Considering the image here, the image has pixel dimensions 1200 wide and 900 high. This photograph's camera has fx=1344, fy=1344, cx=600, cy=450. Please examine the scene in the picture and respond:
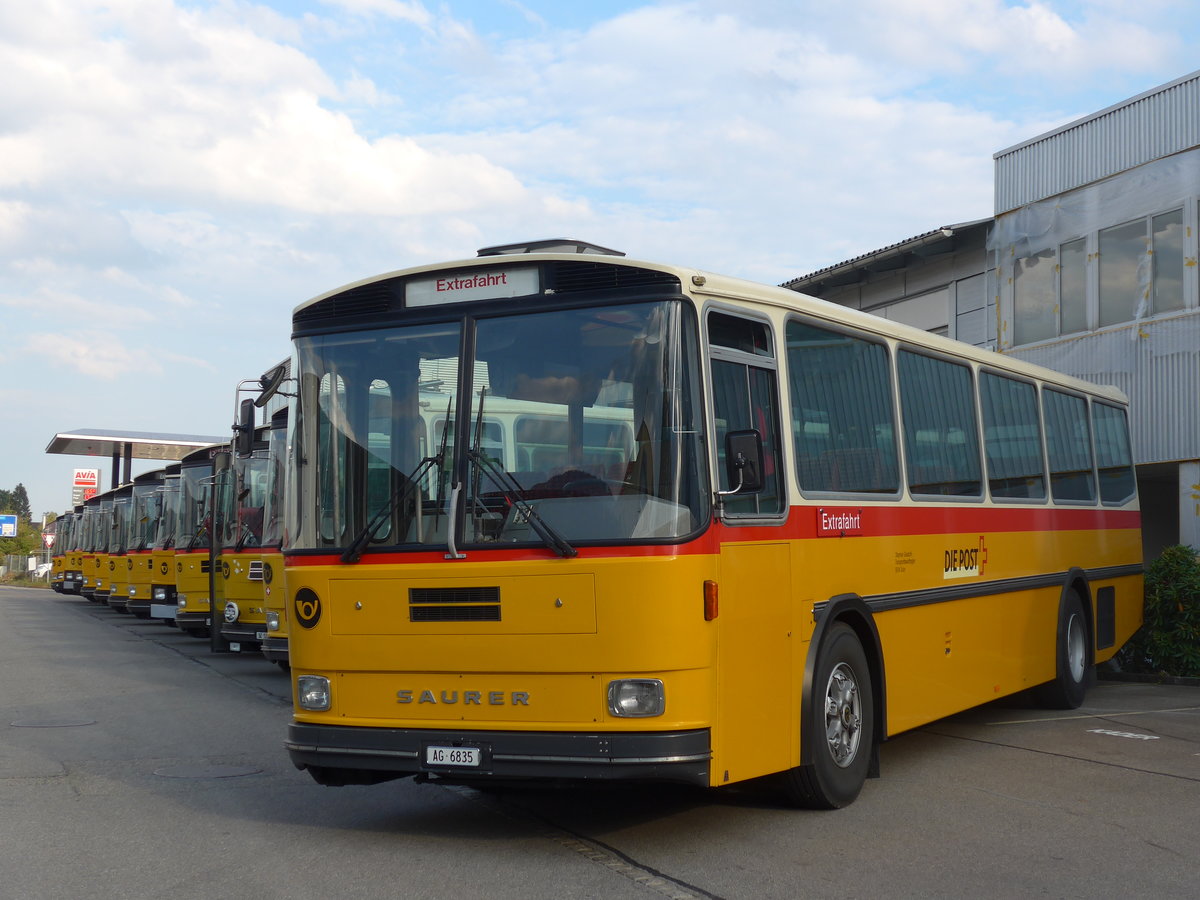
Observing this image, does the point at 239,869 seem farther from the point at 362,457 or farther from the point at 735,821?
the point at 735,821

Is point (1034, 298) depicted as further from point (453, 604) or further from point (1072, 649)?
point (453, 604)

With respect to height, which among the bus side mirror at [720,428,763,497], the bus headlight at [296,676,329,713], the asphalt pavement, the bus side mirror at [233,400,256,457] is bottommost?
the asphalt pavement

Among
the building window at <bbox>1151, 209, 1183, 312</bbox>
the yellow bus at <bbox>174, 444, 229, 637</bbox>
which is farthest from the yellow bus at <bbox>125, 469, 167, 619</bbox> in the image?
the building window at <bbox>1151, 209, 1183, 312</bbox>

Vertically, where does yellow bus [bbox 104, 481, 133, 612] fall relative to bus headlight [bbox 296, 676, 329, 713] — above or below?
above

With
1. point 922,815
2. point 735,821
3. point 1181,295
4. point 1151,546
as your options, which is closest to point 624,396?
point 735,821

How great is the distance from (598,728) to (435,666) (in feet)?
3.03

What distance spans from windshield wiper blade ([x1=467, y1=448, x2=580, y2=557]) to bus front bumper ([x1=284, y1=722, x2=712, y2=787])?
94 centimetres

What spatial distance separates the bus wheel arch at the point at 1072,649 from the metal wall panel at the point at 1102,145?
7.36 meters

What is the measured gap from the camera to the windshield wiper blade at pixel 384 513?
686 cm

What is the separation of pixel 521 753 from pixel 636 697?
63cm

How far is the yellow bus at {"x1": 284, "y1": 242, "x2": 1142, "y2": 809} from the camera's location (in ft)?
20.9

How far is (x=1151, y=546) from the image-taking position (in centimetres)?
2309

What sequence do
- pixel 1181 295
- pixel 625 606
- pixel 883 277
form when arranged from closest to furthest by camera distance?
pixel 625 606 < pixel 1181 295 < pixel 883 277

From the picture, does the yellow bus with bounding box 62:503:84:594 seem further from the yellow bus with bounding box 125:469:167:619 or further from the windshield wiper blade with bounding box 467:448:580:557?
the windshield wiper blade with bounding box 467:448:580:557
